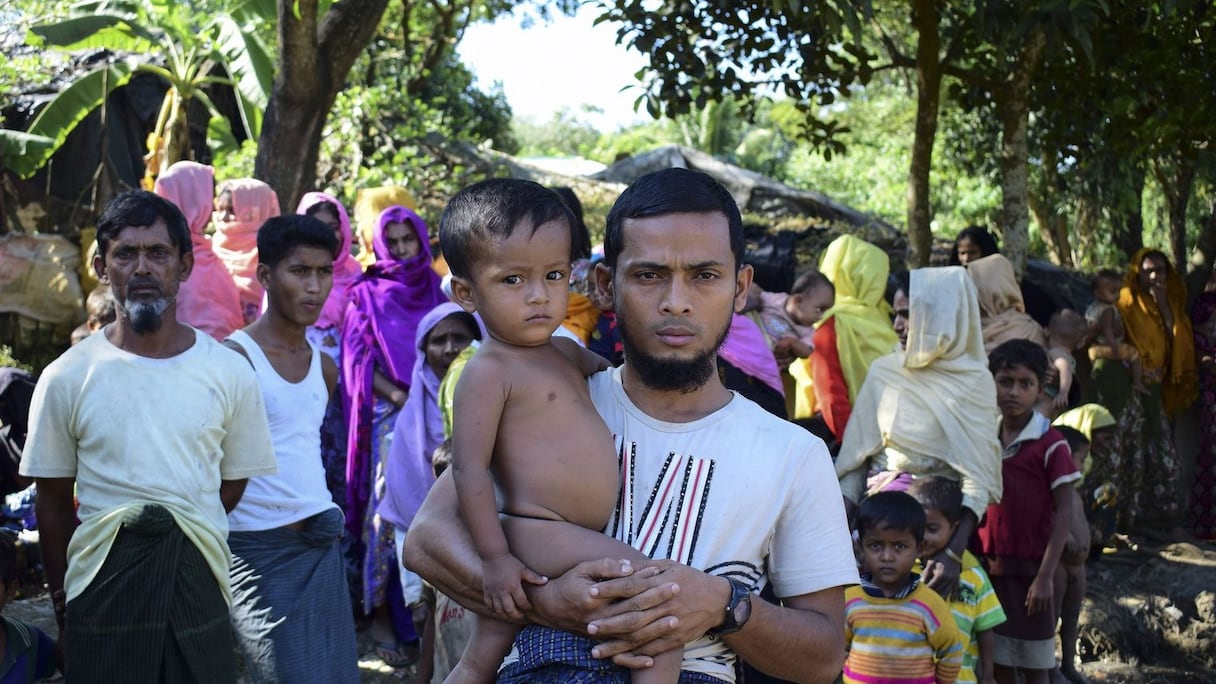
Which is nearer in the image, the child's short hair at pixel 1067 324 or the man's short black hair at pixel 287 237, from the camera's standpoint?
the man's short black hair at pixel 287 237

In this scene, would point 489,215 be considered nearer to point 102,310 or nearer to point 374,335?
point 102,310

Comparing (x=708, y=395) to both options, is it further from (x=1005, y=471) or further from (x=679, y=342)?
(x=1005, y=471)

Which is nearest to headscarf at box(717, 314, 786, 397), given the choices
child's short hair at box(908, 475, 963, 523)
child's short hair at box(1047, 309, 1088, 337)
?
child's short hair at box(908, 475, 963, 523)

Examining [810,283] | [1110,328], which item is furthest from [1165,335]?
[810,283]

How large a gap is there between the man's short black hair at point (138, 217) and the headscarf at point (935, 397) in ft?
10.2

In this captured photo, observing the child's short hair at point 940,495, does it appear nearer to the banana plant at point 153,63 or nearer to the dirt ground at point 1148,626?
Result: the dirt ground at point 1148,626

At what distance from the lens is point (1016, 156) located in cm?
830

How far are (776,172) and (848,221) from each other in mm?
9560

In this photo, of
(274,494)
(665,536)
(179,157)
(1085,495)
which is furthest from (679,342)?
(179,157)

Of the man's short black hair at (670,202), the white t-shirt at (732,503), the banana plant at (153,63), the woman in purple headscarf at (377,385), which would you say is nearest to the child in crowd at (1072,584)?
the woman in purple headscarf at (377,385)

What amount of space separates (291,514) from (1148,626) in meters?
5.27

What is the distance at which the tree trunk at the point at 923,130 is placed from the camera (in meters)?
8.02

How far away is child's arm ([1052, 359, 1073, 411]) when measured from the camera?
744 cm

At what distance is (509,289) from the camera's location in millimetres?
2359
